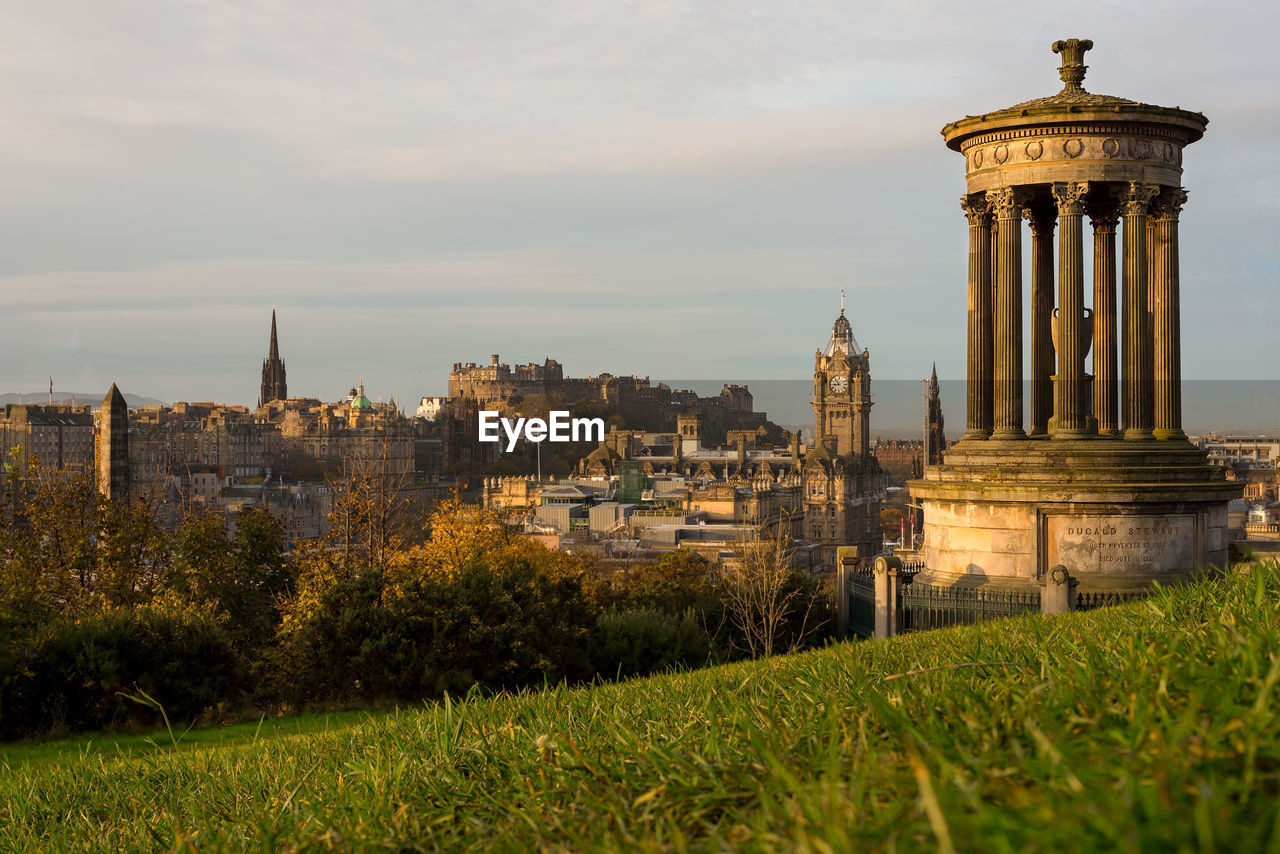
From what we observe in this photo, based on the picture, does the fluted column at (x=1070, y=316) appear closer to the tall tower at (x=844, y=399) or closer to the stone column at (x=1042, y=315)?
the stone column at (x=1042, y=315)

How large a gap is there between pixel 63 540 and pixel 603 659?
43.9ft

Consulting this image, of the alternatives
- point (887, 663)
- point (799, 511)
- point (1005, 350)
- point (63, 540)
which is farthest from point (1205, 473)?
point (799, 511)

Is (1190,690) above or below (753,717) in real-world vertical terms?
above

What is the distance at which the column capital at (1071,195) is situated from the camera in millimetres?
17672

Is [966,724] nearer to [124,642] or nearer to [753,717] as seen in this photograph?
[753,717]

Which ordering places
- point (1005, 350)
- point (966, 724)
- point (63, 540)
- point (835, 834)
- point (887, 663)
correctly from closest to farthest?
point (835, 834) → point (966, 724) → point (887, 663) → point (1005, 350) → point (63, 540)

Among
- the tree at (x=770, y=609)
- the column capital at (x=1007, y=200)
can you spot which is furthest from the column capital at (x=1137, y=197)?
the tree at (x=770, y=609)

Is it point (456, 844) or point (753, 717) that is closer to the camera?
point (456, 844)

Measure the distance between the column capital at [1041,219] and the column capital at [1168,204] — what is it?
1677 millimetres

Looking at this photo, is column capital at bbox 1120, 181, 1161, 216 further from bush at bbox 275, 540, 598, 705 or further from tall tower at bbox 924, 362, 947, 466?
tall tower at bbox 924, 362, 947, 466

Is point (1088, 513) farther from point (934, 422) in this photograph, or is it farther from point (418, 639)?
point (934, 422)

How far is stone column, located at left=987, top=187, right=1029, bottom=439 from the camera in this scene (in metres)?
18.1

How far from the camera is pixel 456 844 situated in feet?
11.0

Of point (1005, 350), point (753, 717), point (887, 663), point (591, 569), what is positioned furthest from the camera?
point (591, 569)
